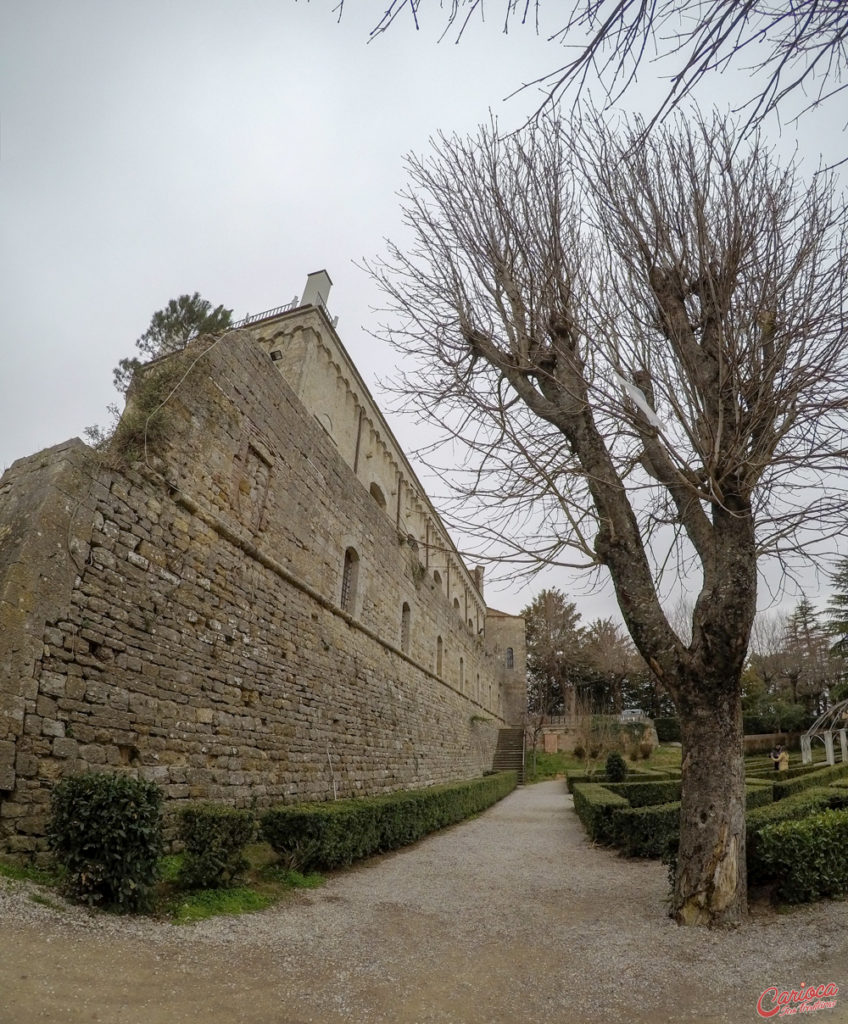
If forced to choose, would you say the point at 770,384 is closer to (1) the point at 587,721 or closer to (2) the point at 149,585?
(2) the point at 149,585

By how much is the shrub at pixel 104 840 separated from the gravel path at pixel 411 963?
0.19 m

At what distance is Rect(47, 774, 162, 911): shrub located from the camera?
4004 mm

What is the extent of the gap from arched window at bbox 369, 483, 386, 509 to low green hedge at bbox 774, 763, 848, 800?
11.9 metres

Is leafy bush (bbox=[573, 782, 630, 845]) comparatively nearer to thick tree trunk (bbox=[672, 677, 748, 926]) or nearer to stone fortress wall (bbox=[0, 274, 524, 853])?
stone fortress wall (bbox=[0, 274, 524, 853])

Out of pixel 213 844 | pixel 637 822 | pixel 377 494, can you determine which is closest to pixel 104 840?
pixel 213 844

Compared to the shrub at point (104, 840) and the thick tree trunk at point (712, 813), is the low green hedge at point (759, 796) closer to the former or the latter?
the thick tree trunk at point (712, 813)

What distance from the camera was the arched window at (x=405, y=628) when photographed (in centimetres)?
1487

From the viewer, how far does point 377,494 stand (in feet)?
60.5

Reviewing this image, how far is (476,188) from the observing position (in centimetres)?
658

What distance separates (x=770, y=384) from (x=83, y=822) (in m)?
6.20

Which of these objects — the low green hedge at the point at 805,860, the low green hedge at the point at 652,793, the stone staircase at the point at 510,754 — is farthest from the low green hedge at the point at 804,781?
the stone staircase at the point at 510,754

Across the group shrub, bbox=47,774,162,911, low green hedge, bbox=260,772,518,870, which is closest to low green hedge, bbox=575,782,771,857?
low green hedge, bbox=260,772,518,870

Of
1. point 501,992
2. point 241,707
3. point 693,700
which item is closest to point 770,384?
point 693,700

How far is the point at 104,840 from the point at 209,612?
9.98ft
